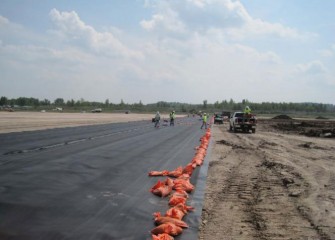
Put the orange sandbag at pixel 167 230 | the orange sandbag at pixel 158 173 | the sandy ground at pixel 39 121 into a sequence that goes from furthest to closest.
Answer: the sandy ground at pixel 39 121
the orange sandbag at pixel 158 173
the orange sandbag at pixel 167 230

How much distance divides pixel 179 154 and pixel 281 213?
10.6 meters

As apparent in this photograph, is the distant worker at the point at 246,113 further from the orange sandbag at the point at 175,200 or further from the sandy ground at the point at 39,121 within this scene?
the orange sandbag at the point at 175,200

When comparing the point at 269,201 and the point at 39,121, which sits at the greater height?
the point at 269,201

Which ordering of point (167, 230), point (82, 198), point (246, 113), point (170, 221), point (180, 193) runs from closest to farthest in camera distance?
1. point (167, 230)
2. point (170, 221)
3. point (82, 198)
4. point (180, 193)
5. point (246, 113)

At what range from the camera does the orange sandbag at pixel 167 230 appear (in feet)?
21.3

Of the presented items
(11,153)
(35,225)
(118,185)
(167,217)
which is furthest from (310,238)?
(11,153)

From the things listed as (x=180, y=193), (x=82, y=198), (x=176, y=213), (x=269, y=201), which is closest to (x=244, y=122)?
(x=269, y=201)

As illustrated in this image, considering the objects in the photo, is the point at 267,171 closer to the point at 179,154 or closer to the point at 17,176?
the point at 179,154

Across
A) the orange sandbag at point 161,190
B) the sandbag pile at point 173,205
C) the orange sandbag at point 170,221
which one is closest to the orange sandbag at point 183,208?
the sandbag pile at point 173,205

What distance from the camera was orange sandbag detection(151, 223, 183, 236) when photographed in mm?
6488

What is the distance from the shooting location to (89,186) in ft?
33.6

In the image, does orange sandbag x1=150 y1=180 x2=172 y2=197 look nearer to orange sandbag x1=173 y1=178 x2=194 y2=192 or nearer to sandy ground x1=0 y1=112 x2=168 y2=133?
orange sandbag x1=173 y1=178 x2=194 y2=192

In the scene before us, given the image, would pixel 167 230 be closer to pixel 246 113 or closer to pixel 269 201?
pixel 269 201

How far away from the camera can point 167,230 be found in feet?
21.4
